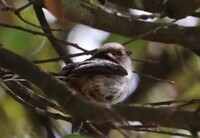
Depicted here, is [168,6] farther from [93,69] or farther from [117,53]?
[117,53]

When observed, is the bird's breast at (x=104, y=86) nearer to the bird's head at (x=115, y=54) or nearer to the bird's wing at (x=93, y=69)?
the bird's wing at (x=93, y=69)

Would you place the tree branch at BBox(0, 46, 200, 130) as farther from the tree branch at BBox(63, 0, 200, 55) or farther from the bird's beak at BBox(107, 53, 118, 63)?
the bird's beak at BBox(107, 53, 118, 63)

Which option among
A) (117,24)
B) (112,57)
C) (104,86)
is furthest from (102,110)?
(112,57)

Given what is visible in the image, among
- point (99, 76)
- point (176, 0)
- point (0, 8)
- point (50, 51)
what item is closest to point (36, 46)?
point (50, 51)

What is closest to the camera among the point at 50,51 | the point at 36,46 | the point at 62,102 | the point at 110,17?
the point at 62,102

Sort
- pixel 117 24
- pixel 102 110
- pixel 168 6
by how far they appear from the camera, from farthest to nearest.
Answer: pixel 117 24
pixel 168 6
pixel 102 110

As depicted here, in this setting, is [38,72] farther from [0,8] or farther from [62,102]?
[0,8]

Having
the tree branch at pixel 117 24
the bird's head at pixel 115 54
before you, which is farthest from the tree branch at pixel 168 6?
the bird's head at pixel 115 54
